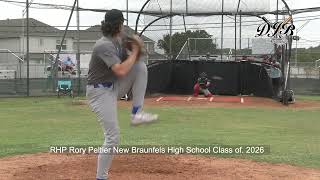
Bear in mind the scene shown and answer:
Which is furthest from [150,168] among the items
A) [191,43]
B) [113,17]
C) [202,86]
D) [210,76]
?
[191,43]

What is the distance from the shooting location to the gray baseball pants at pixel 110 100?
5.74 metres

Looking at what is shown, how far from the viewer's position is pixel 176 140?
1055 cm

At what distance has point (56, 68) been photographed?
28719 millimetres

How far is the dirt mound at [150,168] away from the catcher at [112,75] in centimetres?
111

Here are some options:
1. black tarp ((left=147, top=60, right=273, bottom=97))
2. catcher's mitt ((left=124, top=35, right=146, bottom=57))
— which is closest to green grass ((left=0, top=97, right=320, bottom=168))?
catcher's mitt ((left=124, top=35, right=146, bottom=57))

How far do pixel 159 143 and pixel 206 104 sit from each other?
38.9ft

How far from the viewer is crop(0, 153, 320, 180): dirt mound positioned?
6906 mm

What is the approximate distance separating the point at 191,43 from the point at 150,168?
24.5 m

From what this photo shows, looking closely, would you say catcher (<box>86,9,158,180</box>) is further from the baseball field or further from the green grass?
the green grass

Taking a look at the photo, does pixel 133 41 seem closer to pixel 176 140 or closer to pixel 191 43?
pixel 176 140

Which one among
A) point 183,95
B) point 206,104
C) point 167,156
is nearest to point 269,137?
point 167,156

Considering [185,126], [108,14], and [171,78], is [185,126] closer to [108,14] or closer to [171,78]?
[108,14]

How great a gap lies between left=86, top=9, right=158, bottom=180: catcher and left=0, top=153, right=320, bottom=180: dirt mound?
3.66ft

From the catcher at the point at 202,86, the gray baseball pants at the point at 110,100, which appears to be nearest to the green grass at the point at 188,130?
the gray baseball pants at the point at 110,100
